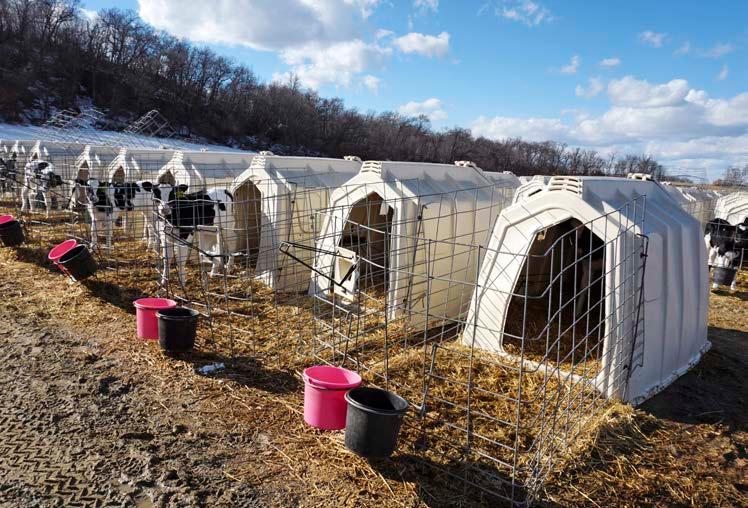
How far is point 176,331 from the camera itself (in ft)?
17.4

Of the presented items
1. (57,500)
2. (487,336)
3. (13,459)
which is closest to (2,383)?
(13,459)

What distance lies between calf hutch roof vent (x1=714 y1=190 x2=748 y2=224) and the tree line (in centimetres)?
2654

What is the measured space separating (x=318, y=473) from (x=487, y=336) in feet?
9.41

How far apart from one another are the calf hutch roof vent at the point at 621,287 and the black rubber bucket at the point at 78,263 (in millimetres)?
5485

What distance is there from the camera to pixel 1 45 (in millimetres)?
43344

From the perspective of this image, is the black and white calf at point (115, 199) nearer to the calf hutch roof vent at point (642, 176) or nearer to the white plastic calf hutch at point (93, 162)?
the white plastic calf hutch at point (93, 162)

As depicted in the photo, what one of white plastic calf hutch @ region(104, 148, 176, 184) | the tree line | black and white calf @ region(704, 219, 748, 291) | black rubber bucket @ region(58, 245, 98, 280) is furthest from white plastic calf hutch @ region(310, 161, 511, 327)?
the tree line

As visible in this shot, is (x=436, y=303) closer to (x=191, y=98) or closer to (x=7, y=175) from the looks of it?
(x=7, y=175)

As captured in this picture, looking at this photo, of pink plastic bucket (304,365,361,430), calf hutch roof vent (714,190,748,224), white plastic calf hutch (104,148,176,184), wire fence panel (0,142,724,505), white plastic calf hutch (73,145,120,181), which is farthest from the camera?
white plastic calf hutch (73,145,120,181)

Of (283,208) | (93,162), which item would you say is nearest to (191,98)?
(93,162)

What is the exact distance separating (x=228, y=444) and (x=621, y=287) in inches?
146

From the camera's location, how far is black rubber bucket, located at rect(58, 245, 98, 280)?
23.9 feet

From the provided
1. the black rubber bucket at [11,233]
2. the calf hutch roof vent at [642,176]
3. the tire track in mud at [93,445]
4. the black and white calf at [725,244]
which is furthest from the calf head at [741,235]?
the black rubber bucket at [11,233]

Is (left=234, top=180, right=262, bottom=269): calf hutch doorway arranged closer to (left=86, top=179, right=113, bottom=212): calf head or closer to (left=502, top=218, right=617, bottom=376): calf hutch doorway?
(left=86, top=179, right=113, bottom=212): calf head
